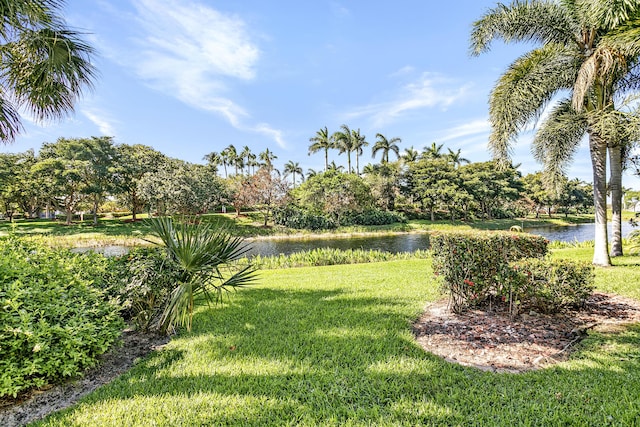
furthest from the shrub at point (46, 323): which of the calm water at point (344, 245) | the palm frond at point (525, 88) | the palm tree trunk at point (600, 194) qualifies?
the calm water at point (344, 245)

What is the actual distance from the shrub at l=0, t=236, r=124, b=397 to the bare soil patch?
0.11 meters

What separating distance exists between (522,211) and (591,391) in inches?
2119

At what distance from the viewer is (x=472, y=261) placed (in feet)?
14.4

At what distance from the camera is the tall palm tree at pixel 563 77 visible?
7371 mm

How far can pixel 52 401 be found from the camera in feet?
Answer: 8.81

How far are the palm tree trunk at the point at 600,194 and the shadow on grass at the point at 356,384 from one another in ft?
18.2

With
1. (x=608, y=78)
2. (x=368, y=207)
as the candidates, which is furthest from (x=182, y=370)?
(x=368, y=207)

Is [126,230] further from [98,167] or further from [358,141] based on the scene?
[358,141]

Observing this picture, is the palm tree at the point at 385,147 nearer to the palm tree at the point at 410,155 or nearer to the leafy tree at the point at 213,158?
the palm tree at the point at 410,155

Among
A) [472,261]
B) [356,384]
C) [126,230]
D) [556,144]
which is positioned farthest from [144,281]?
[126,230]

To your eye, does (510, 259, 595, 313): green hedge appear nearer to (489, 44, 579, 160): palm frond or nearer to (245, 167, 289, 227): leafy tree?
(489, 44, 579, 160): palm frond

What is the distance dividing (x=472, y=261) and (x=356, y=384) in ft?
8.67

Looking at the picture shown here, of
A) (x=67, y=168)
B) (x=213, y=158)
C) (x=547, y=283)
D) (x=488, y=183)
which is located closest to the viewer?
(x=547, y=283)

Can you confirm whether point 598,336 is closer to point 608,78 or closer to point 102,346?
point 102,346
